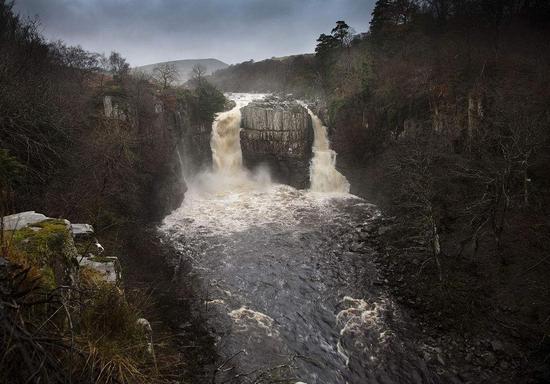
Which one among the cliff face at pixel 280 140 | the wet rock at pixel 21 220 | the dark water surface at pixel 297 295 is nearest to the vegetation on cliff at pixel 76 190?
the wet rock at pixel 21 220

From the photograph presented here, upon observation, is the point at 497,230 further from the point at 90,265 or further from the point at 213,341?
the point at 90,265

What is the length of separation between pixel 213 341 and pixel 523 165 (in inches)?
609

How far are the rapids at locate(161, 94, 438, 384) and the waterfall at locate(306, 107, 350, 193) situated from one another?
9 cm

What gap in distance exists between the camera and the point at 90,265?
6500 mm

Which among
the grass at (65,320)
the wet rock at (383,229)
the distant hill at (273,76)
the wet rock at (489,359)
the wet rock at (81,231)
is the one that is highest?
the distant hill at (273,76)

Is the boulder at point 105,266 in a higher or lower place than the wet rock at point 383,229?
higher

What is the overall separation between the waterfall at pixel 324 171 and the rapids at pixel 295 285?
0.09 metres

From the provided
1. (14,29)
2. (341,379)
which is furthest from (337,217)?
(14,29)

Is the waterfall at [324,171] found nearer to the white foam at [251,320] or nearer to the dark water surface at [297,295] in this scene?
the dark water surface at [297,295]

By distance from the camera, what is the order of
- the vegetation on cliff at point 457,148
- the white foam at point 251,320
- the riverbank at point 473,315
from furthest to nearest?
1. the vegetation on cliff at point 457,148
2. the white foam at point 251,320
3. the riverbank at point 473,315

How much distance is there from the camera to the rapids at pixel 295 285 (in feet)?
35.8

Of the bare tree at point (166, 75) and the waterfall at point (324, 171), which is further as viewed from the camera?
the bare tree at point (166, 75)

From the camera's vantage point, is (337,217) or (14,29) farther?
(337,217)

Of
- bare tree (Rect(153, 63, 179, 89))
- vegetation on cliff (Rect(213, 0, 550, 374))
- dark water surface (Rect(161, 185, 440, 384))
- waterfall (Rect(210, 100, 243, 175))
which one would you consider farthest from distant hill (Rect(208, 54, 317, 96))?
dark water surface (Rect(161, 185, 440, 384))
